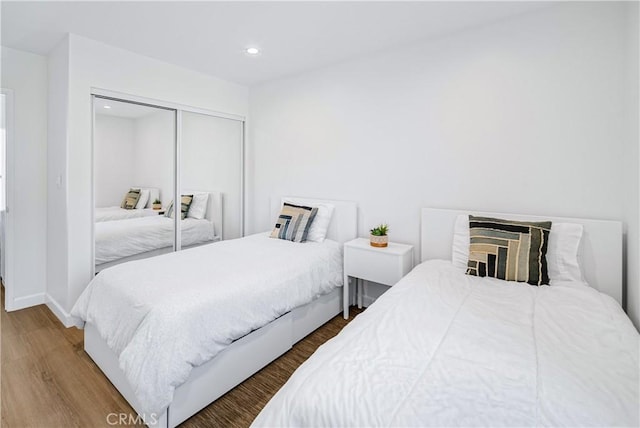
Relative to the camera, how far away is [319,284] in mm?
2582

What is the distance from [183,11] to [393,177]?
213cm

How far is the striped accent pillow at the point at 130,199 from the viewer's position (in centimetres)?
311

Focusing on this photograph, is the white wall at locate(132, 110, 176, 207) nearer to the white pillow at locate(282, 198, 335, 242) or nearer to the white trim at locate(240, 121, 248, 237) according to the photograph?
the white trim at locate(240, 121, 248, 237)

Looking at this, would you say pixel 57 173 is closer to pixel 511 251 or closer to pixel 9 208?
pixel 9 208

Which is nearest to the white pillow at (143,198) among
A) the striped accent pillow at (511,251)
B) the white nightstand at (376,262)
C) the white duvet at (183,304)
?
the white duvet at (183,304)

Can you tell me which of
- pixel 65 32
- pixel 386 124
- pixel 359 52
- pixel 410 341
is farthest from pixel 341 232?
pixel 65 32

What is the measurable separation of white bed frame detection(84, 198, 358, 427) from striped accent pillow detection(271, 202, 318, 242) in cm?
68

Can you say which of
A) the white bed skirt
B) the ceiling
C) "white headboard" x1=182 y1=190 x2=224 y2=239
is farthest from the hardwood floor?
the ceiling

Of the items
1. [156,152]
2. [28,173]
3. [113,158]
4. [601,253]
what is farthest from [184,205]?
[601,253]

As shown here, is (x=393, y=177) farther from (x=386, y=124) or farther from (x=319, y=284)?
(x=319, y=284)

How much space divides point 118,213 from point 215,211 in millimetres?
1027

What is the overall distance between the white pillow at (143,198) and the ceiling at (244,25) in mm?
1345

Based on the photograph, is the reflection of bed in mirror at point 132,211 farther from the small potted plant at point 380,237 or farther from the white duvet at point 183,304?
the small potted plant at point 380,237

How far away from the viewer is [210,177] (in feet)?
12.3
